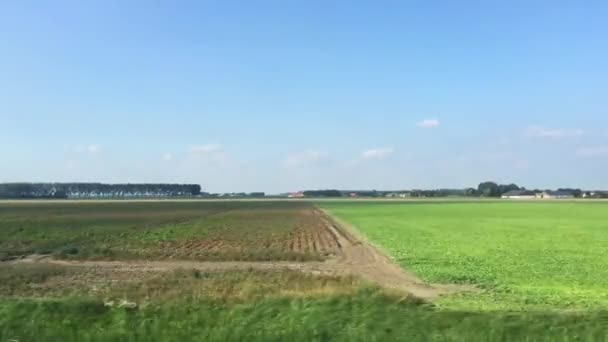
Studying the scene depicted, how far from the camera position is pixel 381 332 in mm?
10023

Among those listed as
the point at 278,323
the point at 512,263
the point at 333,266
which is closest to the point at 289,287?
the point at 333,266

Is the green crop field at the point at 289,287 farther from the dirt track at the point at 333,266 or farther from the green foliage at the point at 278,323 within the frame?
the dirt track at the point at 333,266

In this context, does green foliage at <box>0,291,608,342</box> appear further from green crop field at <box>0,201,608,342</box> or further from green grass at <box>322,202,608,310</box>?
green grass at <box>322,202,608,310</box>

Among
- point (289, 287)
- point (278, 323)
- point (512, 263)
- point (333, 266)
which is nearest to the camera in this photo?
point (278, 323)

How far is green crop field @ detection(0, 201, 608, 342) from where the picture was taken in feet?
33.8

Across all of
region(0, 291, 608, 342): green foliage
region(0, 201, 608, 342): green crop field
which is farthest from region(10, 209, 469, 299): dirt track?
region(0, 291, 608, 342): green foliage

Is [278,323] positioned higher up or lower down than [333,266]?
higher up

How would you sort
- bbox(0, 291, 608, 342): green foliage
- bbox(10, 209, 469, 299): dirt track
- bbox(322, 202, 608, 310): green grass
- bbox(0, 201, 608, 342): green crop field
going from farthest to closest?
1. bbox(10, 209, 469, 299): dirt track
2. bbox(322, 202, 608, 310): green grass
3. bbox(0, 201, 608, 342): green crop field
4. bbox(0, 291, 608, 342): green foliage

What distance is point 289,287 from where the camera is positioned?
22.4 meters

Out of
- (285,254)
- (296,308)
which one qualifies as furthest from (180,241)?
(296,308)

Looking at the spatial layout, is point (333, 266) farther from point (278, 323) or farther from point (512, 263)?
point (278, 323)

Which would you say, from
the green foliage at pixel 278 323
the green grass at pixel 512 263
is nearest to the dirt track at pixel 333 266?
the green grass at pixel 512 263

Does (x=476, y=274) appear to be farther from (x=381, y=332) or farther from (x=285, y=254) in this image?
(x=381, y=332)

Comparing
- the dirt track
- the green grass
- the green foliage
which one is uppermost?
the green foliage
